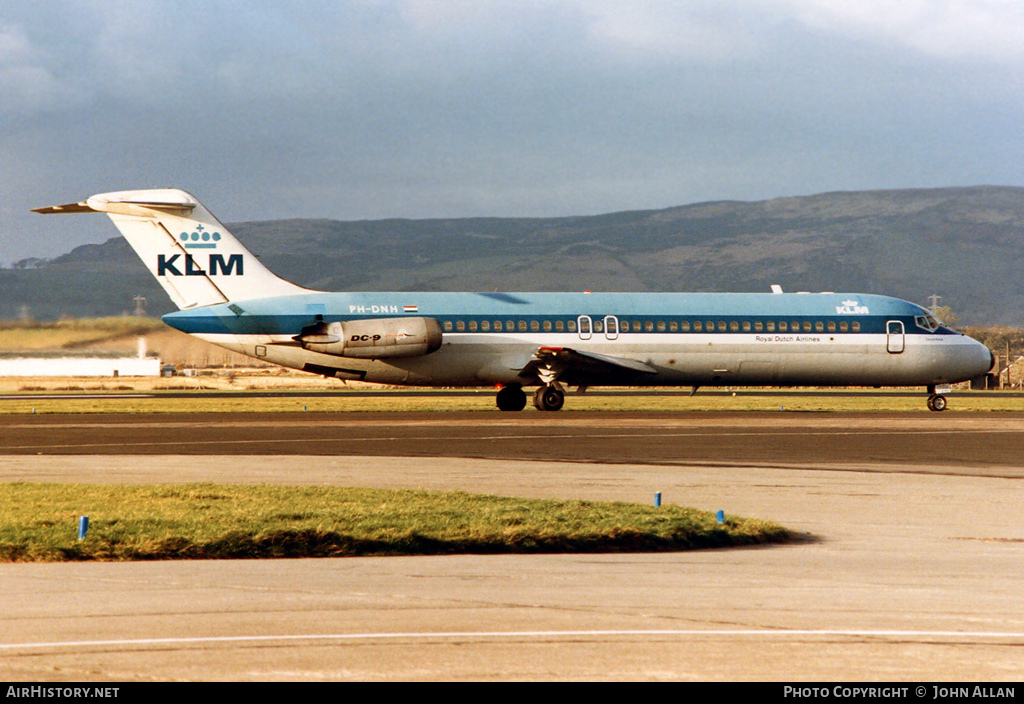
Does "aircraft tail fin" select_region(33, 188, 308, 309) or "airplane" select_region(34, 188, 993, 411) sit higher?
"aircraft tail fin" select_region(33, 188, 308, 309)

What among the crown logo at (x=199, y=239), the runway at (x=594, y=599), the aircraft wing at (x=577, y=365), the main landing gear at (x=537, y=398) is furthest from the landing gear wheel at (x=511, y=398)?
the runway at (x=594, y=599)

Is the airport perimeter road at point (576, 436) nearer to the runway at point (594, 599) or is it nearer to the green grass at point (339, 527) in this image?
the runway at point (594, 599)

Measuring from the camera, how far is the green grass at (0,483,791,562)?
12.4 m

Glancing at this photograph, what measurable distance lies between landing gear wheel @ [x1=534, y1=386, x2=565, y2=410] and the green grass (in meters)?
24.2

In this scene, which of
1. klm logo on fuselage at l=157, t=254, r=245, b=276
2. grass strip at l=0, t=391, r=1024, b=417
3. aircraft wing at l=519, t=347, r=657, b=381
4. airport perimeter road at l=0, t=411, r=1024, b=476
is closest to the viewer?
airport perimeter road at l=0, t=411, r=1024, b=476

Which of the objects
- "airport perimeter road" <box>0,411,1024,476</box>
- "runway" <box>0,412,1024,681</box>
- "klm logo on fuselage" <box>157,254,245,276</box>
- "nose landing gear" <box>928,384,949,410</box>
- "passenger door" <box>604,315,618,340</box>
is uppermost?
"klm logo on fuselage" <box>157,254,245,276</box>

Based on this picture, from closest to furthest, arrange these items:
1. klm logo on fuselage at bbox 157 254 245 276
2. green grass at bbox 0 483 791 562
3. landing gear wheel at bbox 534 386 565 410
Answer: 1. green grass at bbox 0 483 791 562
2. klm logo on fuselage at bbox 157 254 245 276
3. landing gear wheel at bbox 534 386 565 410

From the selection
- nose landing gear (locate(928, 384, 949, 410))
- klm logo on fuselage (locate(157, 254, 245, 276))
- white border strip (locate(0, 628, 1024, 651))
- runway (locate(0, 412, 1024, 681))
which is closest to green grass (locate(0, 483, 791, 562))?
runway (locate(0, 412, 1024, 681))

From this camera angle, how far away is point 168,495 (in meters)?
16.4

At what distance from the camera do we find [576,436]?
2880cm

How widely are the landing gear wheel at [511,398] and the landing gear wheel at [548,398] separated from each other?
880 mm

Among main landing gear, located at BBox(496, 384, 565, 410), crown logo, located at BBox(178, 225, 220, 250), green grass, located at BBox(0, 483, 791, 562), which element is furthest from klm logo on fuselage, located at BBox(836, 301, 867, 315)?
green grass, located at BBox(0, 483, 791, 562)

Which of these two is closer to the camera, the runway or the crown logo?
the runway

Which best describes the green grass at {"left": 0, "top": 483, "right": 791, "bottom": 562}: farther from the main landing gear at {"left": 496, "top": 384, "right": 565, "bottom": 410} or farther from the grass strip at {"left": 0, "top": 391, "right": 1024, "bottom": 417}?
the grass strip at {"left": 0, "top": 391, "right": 1024, "bottom": 417}
